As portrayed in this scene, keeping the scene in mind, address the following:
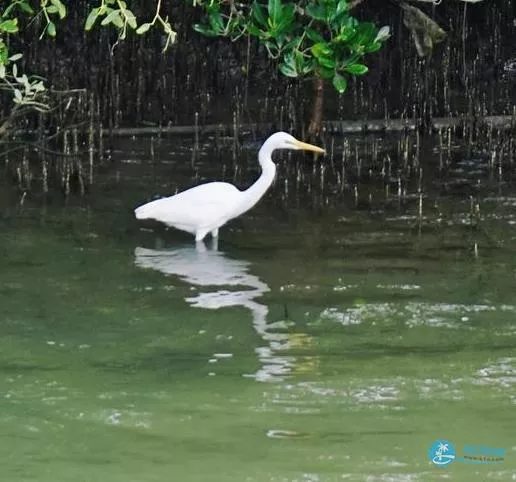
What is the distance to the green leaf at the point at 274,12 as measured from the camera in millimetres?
9562

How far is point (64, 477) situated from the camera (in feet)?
15.8

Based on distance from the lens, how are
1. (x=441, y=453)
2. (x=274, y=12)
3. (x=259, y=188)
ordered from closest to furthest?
(x=441, y=453) → (x=259, y=188) → (x=274, y=12)

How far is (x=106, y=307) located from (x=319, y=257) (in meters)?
1.67

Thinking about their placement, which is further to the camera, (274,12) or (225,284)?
(274,12)

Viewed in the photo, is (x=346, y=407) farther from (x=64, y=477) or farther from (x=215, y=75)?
(x=215, y=75)

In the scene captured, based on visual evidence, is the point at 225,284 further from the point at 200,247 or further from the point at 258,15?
the point at 258,15

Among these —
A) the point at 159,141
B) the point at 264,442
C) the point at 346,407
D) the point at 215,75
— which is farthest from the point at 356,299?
the point at 215,75

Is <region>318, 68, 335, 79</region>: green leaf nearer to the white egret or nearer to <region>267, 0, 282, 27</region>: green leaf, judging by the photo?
<region>267, 0, 282, 27</region>: green leaf

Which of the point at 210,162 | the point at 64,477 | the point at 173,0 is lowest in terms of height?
the point at 64,477

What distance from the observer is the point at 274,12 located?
9.56 m

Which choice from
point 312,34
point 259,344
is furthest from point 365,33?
point 259,344

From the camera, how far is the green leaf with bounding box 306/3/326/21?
9.90 metres
